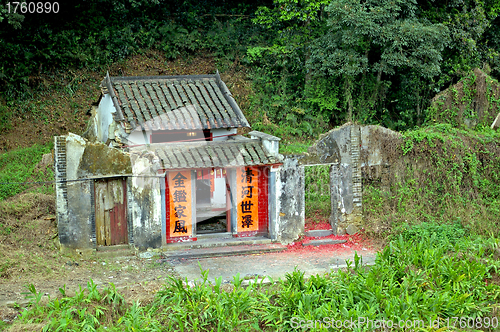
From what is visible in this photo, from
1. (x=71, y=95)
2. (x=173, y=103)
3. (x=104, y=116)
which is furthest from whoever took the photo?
(x=71, y=95)

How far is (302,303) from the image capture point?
309 inches

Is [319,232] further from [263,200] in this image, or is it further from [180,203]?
[180,203]

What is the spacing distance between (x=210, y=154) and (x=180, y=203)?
1.52 meters

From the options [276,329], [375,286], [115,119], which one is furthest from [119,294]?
[115,119]

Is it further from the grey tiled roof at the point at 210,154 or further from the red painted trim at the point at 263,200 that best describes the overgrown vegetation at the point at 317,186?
the grey tiled roof at the point at 210,154

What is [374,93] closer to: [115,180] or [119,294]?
[115,180]

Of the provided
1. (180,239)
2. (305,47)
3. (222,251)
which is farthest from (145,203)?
(305,47)

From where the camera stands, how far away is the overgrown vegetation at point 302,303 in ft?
24.6

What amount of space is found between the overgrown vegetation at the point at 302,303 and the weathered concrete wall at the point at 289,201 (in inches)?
127

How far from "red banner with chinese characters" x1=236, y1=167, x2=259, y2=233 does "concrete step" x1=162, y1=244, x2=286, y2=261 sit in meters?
0.67

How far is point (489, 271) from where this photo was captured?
911 cm

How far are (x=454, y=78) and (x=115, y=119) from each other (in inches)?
575

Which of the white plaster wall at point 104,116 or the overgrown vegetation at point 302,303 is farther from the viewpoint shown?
the white plaster wall at point 104,116

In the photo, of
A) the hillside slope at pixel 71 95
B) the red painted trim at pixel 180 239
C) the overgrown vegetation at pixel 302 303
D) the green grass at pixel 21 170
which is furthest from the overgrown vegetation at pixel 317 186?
the green grass at pixel 21 170
